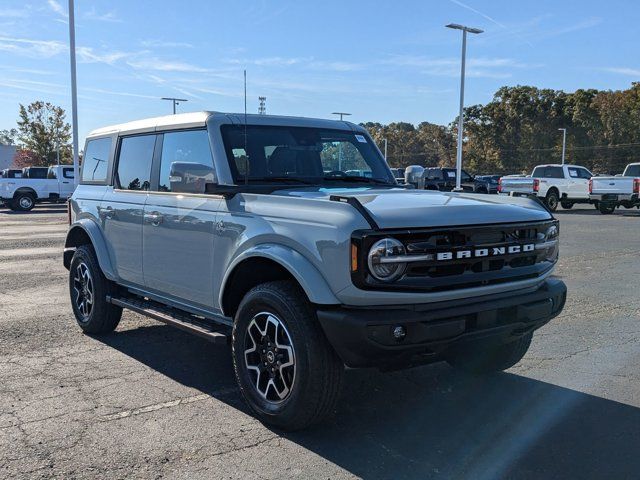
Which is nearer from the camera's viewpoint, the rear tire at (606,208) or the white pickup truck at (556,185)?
the rear tire at (606,208)

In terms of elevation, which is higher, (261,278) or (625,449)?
(261,278)

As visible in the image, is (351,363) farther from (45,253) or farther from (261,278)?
(45,253)

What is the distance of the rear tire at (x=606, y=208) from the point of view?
82.0 ft

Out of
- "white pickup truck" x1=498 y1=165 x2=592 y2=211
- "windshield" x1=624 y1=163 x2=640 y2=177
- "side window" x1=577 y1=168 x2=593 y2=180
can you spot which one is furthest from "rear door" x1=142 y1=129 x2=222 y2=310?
"side window" x1=577 y1=168 x2=593 y2=180

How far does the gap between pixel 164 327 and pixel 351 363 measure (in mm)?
3614

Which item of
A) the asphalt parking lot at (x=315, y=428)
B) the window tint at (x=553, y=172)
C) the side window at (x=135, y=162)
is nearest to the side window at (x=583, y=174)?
the window tint at (x=553, y=172)

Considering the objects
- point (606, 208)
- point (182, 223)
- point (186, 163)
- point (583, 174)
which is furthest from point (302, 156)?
point (583, 174)

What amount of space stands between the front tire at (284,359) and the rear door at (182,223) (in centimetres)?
59

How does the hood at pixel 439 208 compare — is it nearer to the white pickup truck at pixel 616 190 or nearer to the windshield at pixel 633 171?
the white pickup truck at pixel 616 190

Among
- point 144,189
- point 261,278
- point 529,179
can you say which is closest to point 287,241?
point 261,278

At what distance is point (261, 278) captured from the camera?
4156 mm

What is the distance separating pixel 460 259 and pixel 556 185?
2608 centimetres

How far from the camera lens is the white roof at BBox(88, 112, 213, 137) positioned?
4828 mm

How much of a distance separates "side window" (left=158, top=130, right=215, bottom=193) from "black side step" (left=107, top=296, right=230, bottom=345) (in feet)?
3.29
